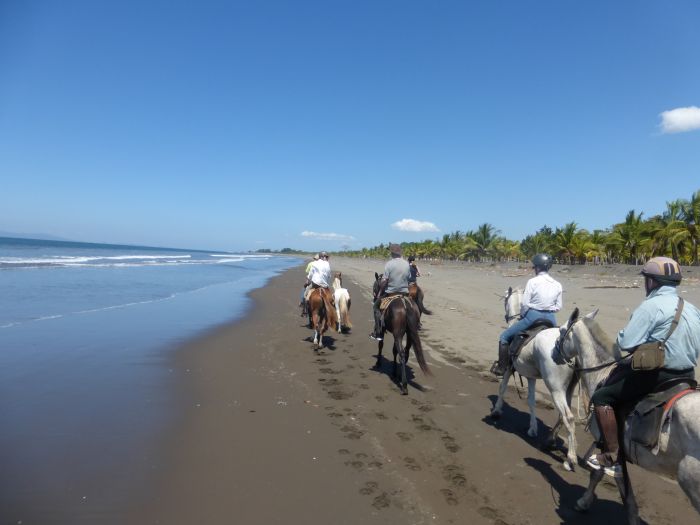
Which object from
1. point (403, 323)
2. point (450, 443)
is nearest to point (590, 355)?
point (450, 443)

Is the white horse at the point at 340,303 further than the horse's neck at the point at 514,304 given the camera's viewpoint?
Yes

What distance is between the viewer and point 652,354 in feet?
9.53

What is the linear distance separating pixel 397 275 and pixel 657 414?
489cm

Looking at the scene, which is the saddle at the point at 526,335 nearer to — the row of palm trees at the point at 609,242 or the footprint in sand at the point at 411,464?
the footprint in sand at the point at 411,464

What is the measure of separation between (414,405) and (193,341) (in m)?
6.35

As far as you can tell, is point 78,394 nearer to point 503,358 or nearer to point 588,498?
point 503,358

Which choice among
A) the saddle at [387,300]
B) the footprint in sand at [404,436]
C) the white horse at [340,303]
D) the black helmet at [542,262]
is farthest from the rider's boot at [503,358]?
the white horse at [340,303]

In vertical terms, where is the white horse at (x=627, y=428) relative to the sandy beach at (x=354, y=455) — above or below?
above

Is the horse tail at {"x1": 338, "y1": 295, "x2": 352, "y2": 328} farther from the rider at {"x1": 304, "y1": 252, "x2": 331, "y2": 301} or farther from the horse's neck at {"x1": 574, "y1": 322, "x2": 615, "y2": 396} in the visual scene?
the horse's neck at {"x1": 574, "y1": 322, "x2": 615, "y2": 396}

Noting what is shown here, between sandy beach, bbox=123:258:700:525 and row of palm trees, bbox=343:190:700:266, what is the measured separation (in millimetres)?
40677

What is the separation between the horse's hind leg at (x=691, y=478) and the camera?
Answer: 2.66m

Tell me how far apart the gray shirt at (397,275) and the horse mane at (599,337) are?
3695 mm

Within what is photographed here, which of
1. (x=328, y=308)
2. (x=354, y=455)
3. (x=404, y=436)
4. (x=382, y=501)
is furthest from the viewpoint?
(x=328, y=308)

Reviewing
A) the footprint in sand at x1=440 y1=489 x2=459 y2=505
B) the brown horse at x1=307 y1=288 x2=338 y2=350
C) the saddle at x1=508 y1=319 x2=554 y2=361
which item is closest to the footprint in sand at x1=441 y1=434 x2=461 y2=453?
the footprint in sand at x1=440 y1=489 x2=459 y2=505
